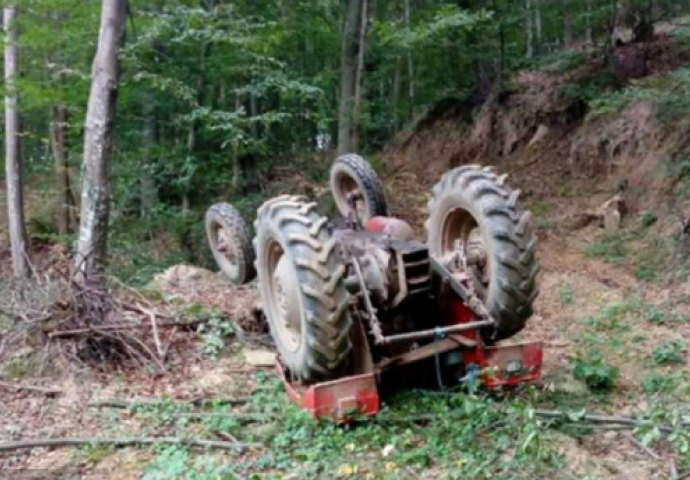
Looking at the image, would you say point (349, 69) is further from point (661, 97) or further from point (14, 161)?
point (14, 161)

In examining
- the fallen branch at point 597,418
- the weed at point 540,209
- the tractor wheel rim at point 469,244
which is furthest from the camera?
the weed at point 540,209

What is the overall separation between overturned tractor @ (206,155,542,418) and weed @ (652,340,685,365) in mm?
1529

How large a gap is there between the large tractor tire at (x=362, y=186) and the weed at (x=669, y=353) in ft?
10.00

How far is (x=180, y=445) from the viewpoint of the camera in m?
4.20

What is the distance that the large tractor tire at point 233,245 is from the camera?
8.48 m

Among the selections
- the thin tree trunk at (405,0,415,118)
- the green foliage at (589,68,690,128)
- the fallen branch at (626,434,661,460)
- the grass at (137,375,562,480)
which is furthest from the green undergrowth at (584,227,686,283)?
the thin tree trunk at (405,0,415,118)

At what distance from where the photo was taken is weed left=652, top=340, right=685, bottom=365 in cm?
545

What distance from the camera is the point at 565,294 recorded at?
7.51 meters

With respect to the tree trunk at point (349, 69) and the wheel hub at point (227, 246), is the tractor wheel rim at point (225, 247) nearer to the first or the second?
the wheel hub at point (227, 246)

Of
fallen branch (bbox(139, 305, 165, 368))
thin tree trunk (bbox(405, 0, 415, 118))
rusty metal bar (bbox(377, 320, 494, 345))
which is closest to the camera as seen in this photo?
rusty metal bar (bbox(377, 320, 494, 345))

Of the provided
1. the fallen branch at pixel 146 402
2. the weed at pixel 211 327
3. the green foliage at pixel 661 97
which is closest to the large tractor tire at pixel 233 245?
the weed at pixel 211 327

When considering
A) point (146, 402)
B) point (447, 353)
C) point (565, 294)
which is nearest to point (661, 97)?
point (565, 294)

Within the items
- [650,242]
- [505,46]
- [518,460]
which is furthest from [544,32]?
[518,460]

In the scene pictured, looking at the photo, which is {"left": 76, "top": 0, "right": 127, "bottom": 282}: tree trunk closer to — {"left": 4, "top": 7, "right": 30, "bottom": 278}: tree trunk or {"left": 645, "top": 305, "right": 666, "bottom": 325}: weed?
{"left": 4, "top": 7, "right": 30, "bottom": 278}: tree trunk
